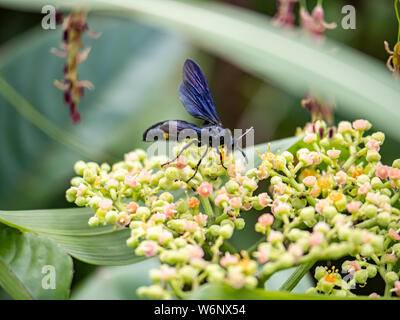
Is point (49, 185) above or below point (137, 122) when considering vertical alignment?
below

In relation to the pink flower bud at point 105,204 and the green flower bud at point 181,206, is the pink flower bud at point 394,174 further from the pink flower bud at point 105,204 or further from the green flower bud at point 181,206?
the pink flower bud at point 105,204

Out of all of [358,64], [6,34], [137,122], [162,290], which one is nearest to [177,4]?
[358,64]

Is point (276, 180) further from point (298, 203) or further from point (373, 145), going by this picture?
point (373, 145)

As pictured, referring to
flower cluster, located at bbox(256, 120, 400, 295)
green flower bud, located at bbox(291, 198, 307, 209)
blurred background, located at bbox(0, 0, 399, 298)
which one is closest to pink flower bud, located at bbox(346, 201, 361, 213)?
flower cluster, located at bbox(256, 120, 400, 295)

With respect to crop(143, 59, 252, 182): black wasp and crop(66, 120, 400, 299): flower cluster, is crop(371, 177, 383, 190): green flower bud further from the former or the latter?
crop(143, 59, 252, 182): black wasp

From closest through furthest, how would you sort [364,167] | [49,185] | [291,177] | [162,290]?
[162,290] → [291,177] → [364,167] → [49,185]

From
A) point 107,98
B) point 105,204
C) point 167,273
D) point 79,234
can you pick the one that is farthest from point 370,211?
point 107,98

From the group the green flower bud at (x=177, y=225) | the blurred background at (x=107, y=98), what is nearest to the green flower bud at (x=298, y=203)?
the green flower bud at (x=177, y=225)

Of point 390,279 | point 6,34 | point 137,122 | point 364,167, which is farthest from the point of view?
point 6,34
